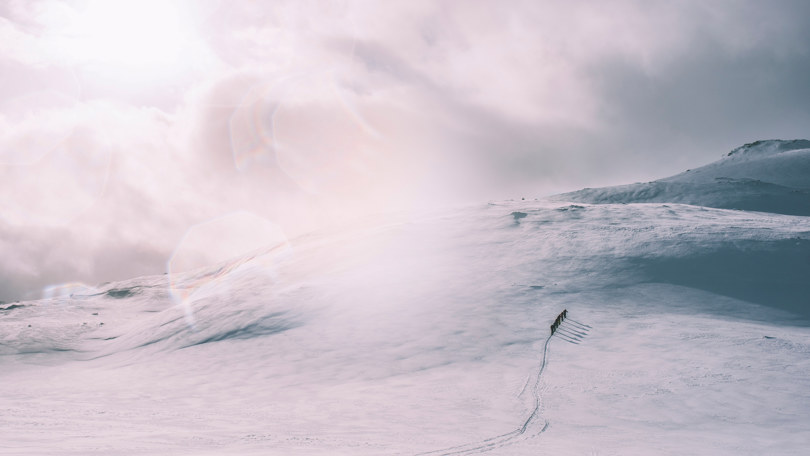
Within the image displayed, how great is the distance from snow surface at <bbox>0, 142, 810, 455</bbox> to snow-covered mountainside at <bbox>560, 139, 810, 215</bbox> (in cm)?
1870

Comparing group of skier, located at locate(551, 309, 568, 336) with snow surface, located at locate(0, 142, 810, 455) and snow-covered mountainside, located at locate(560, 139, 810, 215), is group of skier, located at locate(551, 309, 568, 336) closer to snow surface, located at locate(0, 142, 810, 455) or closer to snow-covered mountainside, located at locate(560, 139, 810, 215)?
snow surface, located at locate(0, 142, 810, 455)

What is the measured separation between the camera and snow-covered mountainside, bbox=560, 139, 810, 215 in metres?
59.5

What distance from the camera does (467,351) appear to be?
21766mm

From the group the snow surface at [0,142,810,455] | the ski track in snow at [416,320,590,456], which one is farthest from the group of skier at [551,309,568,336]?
the ski track in snow at [416,320,590,456]

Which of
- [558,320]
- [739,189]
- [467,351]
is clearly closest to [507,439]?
[467,351]

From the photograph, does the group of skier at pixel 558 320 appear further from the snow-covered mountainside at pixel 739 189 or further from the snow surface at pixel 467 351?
the snow-covered mountainside at pixel 739 189

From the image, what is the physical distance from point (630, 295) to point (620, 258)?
585 centimetres

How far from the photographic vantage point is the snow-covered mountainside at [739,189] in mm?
59531

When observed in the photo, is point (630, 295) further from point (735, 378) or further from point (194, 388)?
point (194, 388)

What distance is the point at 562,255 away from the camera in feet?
115

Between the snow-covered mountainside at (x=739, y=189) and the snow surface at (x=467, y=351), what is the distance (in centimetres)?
1870

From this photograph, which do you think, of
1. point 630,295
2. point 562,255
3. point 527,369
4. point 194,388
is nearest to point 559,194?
point 562,255

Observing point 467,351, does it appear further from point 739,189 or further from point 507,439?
point 739,189

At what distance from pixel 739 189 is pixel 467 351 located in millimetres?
60503
